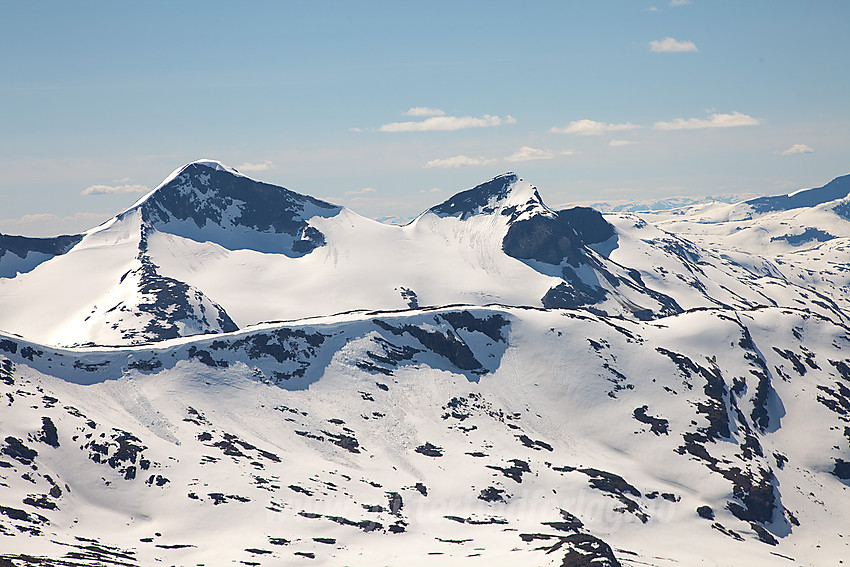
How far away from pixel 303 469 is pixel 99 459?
1332 inches

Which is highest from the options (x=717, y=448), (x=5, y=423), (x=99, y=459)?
(x=5, y=423)

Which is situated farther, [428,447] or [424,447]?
[428,447]

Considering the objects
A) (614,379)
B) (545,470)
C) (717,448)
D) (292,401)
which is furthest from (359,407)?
(717,448)

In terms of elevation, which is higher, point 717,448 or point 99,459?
point 99,459

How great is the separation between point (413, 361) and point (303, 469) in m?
49.0

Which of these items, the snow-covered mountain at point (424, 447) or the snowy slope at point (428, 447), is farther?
the snowy slope at point (428, 447)

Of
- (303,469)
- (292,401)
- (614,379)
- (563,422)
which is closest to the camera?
(303,469)

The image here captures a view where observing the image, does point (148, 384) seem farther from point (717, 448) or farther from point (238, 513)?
point (717, 448)

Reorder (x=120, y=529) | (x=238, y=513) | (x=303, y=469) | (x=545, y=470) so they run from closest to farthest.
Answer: (x=120, y=529) < (x=238, y=513) < (x=303, y=469) < (x=545, y=470)

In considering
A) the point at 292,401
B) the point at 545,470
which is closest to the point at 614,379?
the point at 545,470

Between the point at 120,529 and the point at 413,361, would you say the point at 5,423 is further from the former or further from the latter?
the point at 413,361

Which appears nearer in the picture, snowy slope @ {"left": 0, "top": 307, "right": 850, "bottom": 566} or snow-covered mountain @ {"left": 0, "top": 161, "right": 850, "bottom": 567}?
snow-covered mountain @ {"left": 0, "top": 161, "right": 850, "bottom": 567}

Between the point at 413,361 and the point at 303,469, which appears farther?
the point at 413,361

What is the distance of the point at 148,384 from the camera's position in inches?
5719
